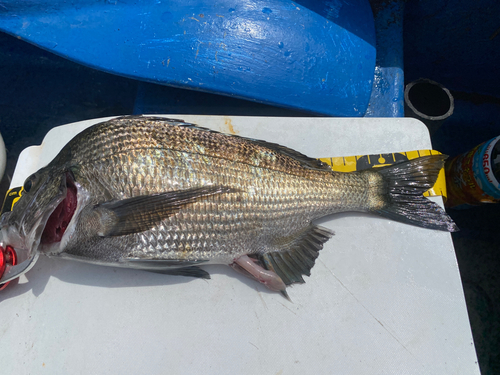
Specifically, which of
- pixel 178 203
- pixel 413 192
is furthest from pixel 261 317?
pixel 413 192

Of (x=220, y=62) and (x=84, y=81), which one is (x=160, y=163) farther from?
(x=84, y=81)

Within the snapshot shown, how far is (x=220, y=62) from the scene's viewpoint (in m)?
1.88

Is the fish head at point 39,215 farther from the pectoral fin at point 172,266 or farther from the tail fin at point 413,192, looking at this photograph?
the tail fin at point 413,192

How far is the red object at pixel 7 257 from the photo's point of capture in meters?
1.53

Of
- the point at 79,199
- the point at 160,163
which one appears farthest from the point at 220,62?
the point at 79,199

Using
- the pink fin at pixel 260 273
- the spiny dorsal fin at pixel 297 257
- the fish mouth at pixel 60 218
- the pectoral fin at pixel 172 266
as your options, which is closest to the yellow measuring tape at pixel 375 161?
the spiny dorsal fin at pixel 297 257

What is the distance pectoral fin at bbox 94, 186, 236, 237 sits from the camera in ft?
4.60

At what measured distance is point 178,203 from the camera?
4.67 feet

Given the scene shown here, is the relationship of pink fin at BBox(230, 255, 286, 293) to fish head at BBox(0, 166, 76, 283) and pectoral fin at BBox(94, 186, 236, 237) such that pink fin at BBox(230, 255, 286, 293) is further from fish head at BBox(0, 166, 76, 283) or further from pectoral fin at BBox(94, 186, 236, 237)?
fish head at BBox(0, 166, 76, 283)

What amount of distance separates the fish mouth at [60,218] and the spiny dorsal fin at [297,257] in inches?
41.5

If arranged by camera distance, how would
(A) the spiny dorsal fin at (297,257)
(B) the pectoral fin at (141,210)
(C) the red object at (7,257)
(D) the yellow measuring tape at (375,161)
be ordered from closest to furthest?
(B) the pectoral fin at (141,210) → (C) the red object at (7,257) → (A) the spiny dorsal fin at (297,257) → (D) the yellow measuring tape at (375,161)

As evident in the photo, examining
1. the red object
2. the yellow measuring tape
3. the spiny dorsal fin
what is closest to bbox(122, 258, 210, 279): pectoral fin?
the spiny dorsal fin

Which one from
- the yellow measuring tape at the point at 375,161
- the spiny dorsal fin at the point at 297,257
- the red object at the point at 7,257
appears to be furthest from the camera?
the yellow measuring tape at the point at 375,161

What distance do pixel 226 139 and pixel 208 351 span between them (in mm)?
1164
